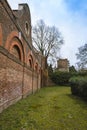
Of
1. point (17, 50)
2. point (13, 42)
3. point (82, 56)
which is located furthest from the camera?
point (82, 56)

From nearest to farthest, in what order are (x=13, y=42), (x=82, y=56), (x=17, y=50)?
1. (x=13, y=42)
2. (x=17, y=50)
3. (x=82, y=56)

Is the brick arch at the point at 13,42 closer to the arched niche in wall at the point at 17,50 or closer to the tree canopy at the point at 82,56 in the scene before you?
the arched niche in wall at the point at 17,50

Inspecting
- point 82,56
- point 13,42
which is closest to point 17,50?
point 13,42

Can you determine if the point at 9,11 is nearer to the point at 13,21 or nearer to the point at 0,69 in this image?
the point at 13,21

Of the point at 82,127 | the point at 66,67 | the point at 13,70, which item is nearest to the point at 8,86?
the point at 13,70

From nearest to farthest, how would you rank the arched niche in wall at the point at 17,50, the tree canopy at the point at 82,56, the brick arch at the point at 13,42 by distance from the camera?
the brick arch at the point at 13,42 < the arched niche in wall at the point at 17,50 < the tree canopy at the point at 82,56

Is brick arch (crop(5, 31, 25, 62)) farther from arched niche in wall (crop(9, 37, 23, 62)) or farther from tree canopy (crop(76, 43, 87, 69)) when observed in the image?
tree canopy (crop(76, 43, 87, 69))

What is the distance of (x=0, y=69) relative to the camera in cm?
751

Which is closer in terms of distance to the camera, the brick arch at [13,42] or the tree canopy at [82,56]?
the brick arch at [13,42]

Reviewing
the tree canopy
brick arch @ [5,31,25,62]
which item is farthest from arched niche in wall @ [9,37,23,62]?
the tree canopy

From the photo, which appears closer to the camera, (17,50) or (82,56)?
(17,50)

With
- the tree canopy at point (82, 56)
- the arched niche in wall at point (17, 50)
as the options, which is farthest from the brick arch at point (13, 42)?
the tree canopy at point (82, 56)

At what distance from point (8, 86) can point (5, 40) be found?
2300mm

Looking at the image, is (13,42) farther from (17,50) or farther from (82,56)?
(82,56)
